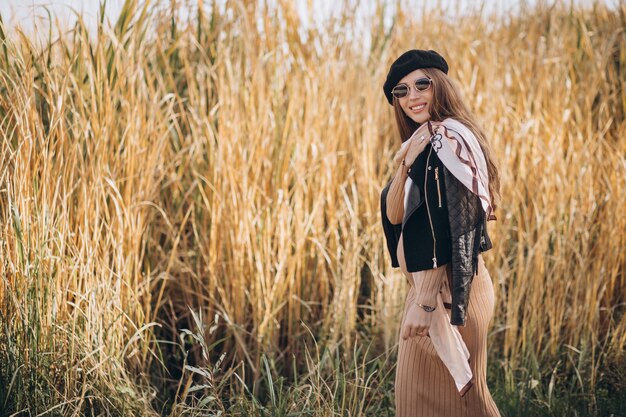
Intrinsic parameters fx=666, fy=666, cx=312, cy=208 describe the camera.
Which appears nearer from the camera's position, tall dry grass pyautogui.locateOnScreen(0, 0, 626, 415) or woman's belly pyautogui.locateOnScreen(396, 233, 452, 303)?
woman's belly pyautogui.locateOnScreen(396, 233, 452, 303)

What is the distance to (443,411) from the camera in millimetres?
2025

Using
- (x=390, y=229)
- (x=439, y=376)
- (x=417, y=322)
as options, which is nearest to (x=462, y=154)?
(x=390, y=229)

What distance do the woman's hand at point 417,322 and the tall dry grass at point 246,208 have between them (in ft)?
2.28

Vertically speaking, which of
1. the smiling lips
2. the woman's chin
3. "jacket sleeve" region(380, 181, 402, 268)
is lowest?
"jacket sleeve" region(380, 181, 402, 268)

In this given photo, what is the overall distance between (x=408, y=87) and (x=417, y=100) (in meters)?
0.05

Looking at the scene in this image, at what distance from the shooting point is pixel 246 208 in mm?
3258

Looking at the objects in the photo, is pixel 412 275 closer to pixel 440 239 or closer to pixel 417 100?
pixel 440 239

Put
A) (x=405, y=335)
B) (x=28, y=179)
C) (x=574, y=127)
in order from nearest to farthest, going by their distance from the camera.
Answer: (x=405, y=335) → (x=28, y=179) → (x=574, y=127)

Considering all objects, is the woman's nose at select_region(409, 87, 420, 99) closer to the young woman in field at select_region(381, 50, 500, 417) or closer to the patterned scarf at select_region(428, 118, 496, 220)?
the young woman in field at select_region(381, 50, 500, 417)

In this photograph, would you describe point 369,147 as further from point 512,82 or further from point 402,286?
point 512,82

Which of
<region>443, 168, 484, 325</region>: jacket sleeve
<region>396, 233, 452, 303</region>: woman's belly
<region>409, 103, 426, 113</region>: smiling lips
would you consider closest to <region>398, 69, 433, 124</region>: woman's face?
<region>409, 103, 426, 113</region>: smiling lips

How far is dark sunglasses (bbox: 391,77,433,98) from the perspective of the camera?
203 cm

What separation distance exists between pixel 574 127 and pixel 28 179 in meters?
3.12

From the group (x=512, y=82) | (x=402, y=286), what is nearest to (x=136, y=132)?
(x=402, y=286)
